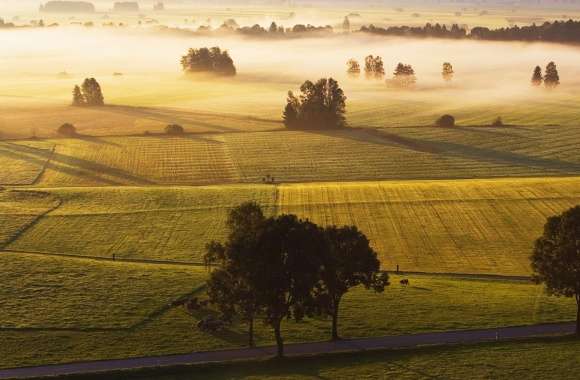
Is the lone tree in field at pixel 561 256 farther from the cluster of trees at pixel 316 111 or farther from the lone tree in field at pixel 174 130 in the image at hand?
the cluster of trees at pixel 316 111

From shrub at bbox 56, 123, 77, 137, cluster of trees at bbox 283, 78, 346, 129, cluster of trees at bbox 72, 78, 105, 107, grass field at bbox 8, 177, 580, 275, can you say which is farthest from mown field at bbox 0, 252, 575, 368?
cluster of trees at bbox 72, 78, 105, 107

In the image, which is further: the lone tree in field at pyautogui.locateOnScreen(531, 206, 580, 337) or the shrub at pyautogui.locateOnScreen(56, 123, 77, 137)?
the shrub at pyautogui.locateOnScreen(56, 123, 77, 137)

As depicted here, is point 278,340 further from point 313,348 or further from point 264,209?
point 264,209

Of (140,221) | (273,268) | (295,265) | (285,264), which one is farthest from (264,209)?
(273,268)

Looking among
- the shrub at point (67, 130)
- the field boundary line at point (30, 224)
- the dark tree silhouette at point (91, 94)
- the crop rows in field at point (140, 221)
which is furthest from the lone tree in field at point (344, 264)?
the dark tree silhouette at point (91, 94)

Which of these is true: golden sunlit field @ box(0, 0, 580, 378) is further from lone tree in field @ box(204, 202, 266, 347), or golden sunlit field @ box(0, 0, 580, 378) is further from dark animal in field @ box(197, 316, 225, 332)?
lone tree in field @ box(204, 202, 266, 347)

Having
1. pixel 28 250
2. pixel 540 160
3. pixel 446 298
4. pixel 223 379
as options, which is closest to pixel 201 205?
pixel 28 250
